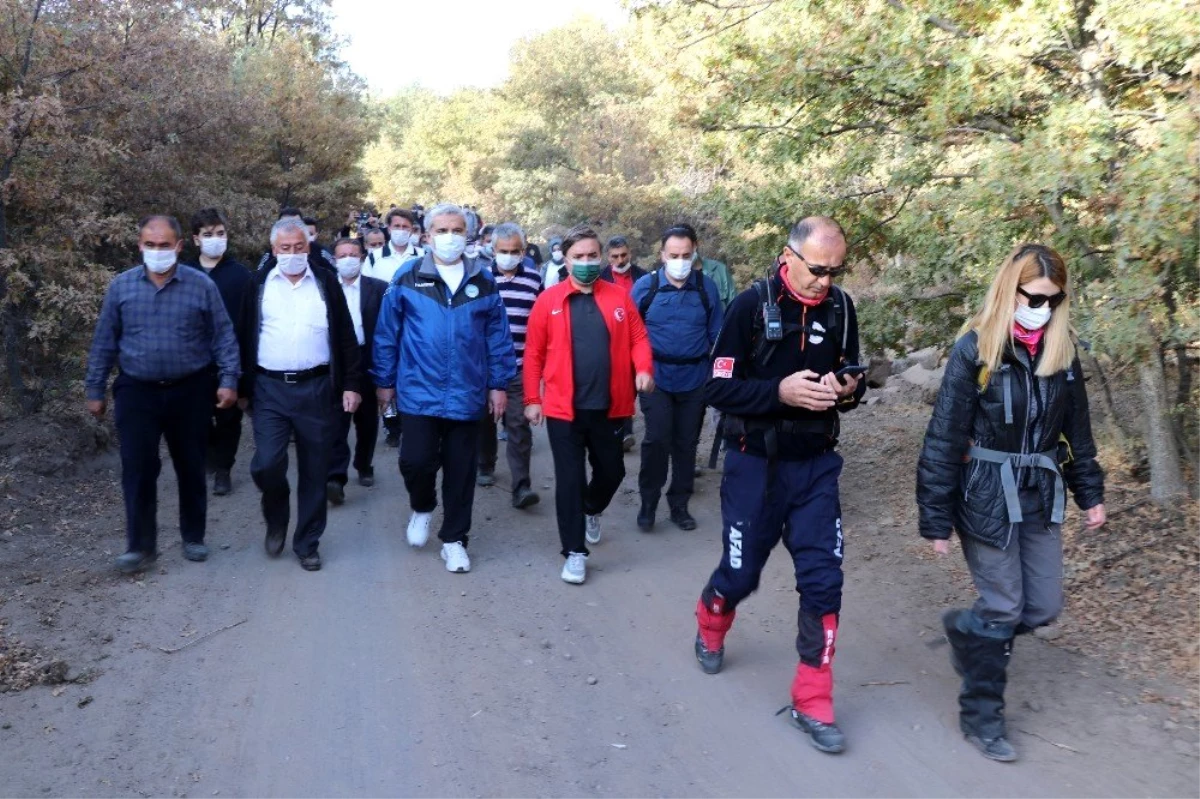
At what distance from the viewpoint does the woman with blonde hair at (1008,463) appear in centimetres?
464

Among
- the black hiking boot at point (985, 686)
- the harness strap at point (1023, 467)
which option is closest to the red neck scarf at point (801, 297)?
the harness strap at point (1023, 467)

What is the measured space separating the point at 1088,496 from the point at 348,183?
19527mm

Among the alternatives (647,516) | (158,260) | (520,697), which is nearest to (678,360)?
(647,516)

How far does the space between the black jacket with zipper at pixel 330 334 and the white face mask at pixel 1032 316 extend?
175 inches

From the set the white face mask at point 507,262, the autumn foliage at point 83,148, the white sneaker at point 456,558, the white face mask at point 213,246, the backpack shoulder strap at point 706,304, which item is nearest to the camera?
the white sneaker at point 456,558

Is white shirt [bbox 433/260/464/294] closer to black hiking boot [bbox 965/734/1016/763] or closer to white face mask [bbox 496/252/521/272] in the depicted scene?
white face mask [bbox 496/252/521/272]

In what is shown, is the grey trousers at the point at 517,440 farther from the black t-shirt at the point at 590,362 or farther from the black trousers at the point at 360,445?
the black t-shirt at the point at 590,362

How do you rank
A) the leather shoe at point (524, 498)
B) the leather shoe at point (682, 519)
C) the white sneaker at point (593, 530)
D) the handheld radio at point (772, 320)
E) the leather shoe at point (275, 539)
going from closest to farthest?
the handheld radio at point (772, 320) < the leather shoe at point (275, 539) < the white sneaker at point (593, 530) < the leather shoe at point (682, 519) < the leather shoe at point (524, 498)

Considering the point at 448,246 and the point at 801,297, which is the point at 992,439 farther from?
the point at 448,246

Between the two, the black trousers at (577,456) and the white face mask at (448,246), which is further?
the white face mask at (448,246)

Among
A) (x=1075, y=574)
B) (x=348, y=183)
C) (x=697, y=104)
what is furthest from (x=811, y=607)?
(x=348, y=183)

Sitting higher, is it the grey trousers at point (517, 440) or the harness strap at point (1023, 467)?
the harness strap at point (1023, 467)

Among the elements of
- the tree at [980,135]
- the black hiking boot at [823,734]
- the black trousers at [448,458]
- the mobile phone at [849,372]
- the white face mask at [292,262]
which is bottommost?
the black hiking boot at [823,734]

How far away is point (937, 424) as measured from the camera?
15.6 feet
